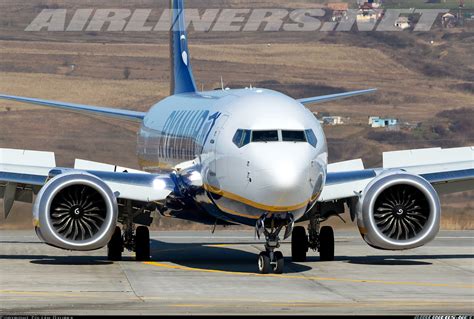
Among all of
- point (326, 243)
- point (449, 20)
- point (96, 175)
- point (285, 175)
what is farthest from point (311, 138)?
point (449, 20)

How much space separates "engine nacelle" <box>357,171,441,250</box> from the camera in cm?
2939

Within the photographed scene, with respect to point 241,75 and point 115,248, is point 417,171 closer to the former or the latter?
point 115,248

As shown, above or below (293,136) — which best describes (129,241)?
below

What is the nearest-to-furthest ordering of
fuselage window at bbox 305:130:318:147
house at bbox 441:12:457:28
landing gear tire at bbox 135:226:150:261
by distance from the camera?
fuselage window at bbox 305:130:318:147, landing gear tire at bbox 135:226:150:261, house at bbox 441:12:457:28

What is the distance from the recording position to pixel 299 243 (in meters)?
32.2

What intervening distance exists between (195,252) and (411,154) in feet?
21.1

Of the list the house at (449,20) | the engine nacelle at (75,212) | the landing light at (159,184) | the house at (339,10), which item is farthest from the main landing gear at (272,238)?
the house at (339,10)

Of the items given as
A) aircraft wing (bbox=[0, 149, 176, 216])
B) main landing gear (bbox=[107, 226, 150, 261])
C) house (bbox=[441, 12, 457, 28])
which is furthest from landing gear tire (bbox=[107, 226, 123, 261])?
house (bbox=[441, 12, 457, 28])

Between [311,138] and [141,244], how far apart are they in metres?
7.16

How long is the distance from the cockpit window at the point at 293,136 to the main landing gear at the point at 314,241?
536 centimetres

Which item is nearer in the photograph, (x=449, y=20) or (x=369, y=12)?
(x=449, y=20)

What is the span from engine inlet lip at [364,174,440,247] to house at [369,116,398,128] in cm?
6193

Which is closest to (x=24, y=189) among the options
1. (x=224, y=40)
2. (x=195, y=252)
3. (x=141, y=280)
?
(x=195, y=252)

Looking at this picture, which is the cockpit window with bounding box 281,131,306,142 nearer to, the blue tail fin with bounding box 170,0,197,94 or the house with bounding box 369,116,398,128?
the blue tail fin with bounding box 170,0,197,94
